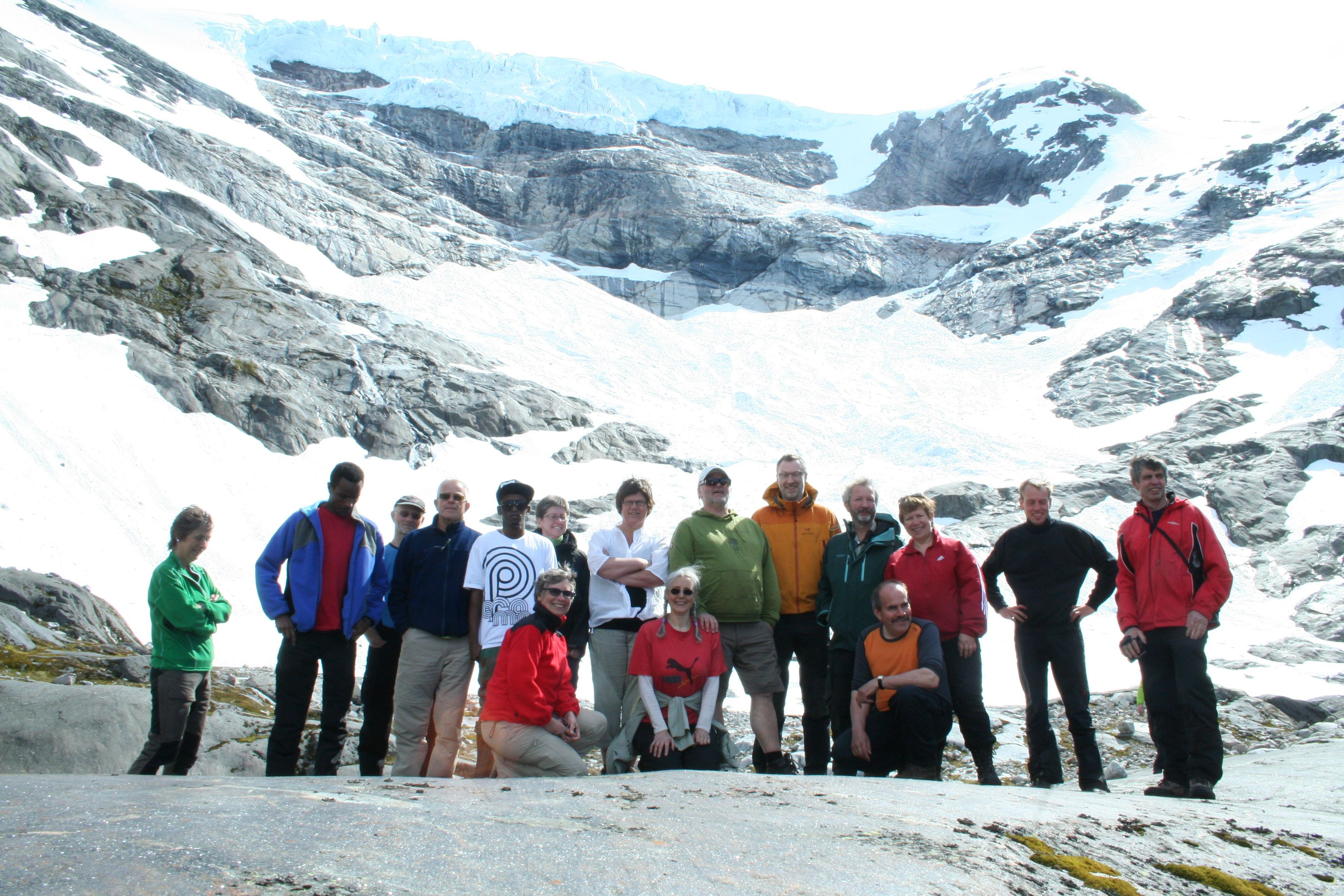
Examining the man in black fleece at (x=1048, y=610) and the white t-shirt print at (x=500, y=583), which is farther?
the man in black fleece at (x=1048, y=610)

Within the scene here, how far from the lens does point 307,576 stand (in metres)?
6.23

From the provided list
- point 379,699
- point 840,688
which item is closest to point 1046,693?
point 840,688

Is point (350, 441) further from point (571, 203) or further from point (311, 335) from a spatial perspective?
point (571, 203)

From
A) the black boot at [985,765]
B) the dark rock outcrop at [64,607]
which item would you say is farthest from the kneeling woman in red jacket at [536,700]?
the dark rock outcrop at [64,607]

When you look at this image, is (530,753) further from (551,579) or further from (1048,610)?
(1048,610)

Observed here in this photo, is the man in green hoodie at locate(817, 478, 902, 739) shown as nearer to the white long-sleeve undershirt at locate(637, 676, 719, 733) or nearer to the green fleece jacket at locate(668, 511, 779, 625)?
the green fleece jacket at locate(668, 511, 779, 625)

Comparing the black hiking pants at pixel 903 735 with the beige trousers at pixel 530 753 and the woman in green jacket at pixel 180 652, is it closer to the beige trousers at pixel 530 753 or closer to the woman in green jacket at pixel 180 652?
the beige trousers at pixel 530 753

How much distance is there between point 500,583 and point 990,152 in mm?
96625

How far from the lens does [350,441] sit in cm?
3180

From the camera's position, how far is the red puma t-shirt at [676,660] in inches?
244

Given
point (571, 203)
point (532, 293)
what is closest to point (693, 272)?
point (571, 203)

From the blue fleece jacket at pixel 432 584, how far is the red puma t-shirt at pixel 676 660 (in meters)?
1.47

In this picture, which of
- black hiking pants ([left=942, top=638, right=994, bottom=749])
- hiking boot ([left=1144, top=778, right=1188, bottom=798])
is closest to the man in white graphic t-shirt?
black hiking pants ([left=942, top=638, right=994, bottom=749])

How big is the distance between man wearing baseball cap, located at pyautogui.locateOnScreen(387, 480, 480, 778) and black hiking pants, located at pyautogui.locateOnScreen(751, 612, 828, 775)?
2.54 m
